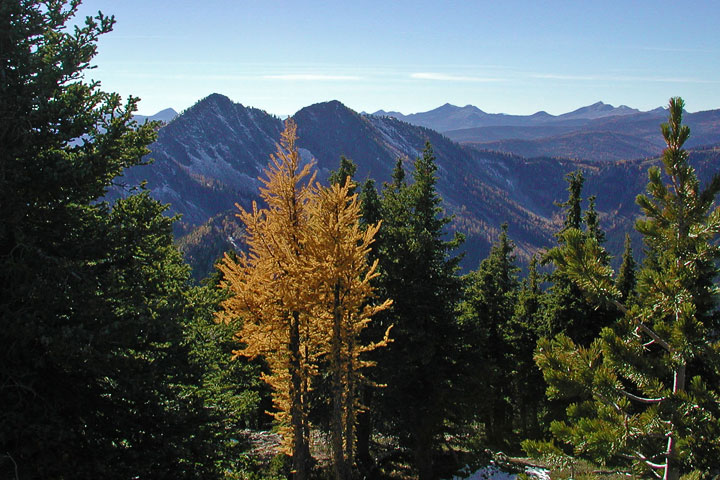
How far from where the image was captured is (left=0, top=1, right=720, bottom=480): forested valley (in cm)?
501

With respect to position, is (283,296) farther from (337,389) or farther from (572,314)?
(572,314)

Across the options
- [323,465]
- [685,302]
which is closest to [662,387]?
[685,302]

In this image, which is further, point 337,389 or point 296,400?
point 296,400

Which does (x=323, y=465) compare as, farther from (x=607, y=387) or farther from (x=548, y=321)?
(x=607, y=387)

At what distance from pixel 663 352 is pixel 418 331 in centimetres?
1246

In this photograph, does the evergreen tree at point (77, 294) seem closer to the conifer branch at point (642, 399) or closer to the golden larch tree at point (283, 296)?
the golden larch tree at point (283, 296)

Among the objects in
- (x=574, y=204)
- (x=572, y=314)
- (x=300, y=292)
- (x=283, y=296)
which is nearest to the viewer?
(x=283, y=296)

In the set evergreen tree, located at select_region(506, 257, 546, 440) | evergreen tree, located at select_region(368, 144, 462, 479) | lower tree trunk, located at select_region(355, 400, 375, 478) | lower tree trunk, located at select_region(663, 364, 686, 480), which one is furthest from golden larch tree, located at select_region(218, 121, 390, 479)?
evergreen tree, located at select_region(506, 257, 546, 440)

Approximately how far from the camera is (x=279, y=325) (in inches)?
533

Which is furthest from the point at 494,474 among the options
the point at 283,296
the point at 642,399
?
the point at 642,399

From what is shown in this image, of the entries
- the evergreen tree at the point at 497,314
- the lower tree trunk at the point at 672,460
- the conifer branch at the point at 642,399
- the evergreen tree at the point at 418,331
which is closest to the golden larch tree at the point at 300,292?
the evergreen tree at the point at 418,331

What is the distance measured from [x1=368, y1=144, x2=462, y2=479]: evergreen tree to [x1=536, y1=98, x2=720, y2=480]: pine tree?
39.8 feet

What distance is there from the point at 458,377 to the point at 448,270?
162 inches

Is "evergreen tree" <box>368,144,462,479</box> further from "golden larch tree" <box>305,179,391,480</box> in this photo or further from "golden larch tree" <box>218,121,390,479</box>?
"golden larch tree" <box>218,121,390,479</box>
